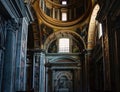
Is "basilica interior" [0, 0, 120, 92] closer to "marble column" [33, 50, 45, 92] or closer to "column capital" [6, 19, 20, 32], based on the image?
"marble column" [33, 50, 45, 92]

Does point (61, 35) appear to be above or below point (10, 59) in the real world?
above

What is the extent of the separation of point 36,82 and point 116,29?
11.6m

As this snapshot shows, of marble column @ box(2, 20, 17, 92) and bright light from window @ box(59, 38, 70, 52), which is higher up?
bright light from window @ box(59, 38, 70, 52)

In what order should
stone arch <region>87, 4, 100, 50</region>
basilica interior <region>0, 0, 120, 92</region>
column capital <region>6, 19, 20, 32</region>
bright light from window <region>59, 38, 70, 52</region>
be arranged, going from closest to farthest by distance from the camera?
column capital <region>6, 19, 20, 32</region>
basilica interior <region>0, 0, 120, 92</region>
stone arch <region>87, 4, 100, 50</region>
bright light from window <region>59, 38, 70, 52</region>

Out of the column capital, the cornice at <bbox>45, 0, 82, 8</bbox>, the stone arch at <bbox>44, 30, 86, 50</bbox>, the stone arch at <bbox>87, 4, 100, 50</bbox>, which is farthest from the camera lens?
the cornice at <bbox>45, 0, 82, 8</bbox>

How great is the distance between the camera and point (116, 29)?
11.0 m

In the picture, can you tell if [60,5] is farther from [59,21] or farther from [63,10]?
[59,21]

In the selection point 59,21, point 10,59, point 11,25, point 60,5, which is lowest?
point 10,59

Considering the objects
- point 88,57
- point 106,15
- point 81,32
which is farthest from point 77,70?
point 106,15

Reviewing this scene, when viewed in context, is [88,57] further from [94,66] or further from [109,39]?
[109,39]

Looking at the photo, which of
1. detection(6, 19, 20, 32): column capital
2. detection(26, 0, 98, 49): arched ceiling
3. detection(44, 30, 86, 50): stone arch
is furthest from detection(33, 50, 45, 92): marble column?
detection(6, 19, 20, 32): column capital

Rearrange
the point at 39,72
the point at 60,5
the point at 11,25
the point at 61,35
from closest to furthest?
the point at 11,25 < the point at 39,72 < the point at 61,35 < the point at 60,5

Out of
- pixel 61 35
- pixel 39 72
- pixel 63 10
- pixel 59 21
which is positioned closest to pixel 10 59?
pixel 39 72

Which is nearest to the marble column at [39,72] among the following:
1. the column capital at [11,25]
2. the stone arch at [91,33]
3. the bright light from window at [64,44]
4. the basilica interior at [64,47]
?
the basilica interior at [64,47]
